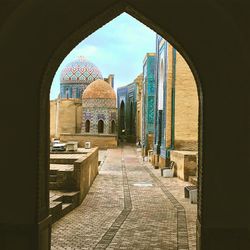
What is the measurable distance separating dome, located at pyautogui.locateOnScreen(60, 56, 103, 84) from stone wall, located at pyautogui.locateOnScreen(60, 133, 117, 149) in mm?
17554

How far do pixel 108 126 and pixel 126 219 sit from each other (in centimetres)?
3103

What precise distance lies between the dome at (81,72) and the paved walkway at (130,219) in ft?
115

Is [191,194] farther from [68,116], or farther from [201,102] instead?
[68,116]

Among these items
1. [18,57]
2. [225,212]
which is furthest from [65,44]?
[225,212]

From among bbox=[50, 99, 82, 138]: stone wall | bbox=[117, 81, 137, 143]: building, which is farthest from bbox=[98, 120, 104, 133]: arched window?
bbox=[117, 81, 137, 143]: building

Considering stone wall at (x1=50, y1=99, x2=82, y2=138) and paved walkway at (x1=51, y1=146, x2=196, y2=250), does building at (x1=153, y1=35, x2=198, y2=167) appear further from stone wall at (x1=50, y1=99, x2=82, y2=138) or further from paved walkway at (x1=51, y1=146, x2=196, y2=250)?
stone wall at (x1=50, y1=99, x2=82, y2=138)

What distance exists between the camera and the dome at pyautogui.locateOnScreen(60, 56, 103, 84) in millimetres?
51062

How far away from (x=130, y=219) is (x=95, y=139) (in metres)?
24.2

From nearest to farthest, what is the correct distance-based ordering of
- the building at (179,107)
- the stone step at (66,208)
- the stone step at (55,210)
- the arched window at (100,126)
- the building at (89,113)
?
the stone step at (55,210)
the stone step at (66,208)
the building at (179,107)
the building at (89,113)
the arched window at (100,126)

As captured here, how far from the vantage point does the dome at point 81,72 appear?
51.1 meters

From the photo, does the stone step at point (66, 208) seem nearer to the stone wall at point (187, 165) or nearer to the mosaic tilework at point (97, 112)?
the stone wall at point (187, 165)

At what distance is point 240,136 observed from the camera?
573cm

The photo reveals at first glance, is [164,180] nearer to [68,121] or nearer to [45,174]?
[45,174]

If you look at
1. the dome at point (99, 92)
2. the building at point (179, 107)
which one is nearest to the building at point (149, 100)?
the building at point (179, 107)
